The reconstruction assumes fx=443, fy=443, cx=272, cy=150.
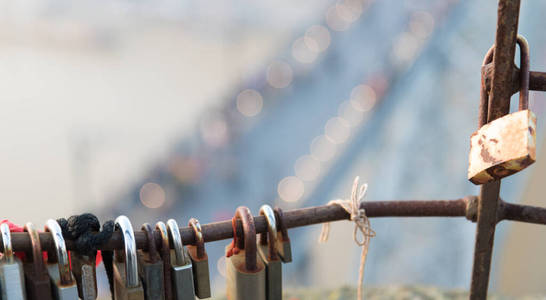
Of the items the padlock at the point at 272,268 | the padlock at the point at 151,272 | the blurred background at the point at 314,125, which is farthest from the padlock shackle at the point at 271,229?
the blurred background at the point at 314,125

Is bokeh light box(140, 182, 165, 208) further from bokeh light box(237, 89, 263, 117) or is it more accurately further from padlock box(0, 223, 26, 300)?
padlock box(0, 223, 26, 300)

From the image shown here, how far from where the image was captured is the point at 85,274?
387mm

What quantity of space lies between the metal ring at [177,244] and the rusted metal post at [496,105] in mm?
311

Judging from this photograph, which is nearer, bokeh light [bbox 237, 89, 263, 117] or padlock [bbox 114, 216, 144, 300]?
padlock [bbox 114, 216, 144, 300]

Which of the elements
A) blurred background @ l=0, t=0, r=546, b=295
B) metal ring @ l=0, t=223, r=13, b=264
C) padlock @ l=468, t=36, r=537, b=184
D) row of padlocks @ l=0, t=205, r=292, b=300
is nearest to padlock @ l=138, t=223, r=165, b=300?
row of padlocks @ l=0, t=205, r=292, b=300

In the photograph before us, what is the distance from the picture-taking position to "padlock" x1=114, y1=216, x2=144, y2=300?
1.25 feet

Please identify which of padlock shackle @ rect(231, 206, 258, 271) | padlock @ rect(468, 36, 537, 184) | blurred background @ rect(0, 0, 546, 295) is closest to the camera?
padlock @ rect(468, 36, 537, 184)

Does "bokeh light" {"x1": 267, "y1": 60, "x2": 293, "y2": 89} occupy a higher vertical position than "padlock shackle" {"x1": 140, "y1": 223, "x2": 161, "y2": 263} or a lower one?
higher

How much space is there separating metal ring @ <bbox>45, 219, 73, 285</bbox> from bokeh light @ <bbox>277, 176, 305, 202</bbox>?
2507mm

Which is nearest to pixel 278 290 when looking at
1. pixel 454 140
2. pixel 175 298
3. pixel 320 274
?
pixel 175 298

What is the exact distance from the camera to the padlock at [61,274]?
36 centimetres

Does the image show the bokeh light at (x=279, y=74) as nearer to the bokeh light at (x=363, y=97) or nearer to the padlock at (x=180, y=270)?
the bokeh light at (x=363, y=97)

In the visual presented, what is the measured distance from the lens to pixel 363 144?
9.54ft

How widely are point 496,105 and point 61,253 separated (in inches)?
15.9
